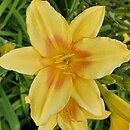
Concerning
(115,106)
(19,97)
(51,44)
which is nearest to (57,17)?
(51,44)

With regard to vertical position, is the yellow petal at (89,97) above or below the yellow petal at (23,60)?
below

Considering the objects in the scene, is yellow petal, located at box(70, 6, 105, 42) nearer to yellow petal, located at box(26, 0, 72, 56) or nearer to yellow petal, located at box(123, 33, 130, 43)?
yellow petal, located at box(26, 0, 72, 56)

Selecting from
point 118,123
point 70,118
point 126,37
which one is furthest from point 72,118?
point 126,37

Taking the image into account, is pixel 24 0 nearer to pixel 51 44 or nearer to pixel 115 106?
pixel 51 44

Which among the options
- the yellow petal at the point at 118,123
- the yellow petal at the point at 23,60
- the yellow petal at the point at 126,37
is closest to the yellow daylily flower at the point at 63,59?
the yellow petal at the point at 23,60

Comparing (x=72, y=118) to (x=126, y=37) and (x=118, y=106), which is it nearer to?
(x=118, y=106)

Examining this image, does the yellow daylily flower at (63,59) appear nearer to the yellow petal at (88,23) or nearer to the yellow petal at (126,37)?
the yellow petal at (88,23)
